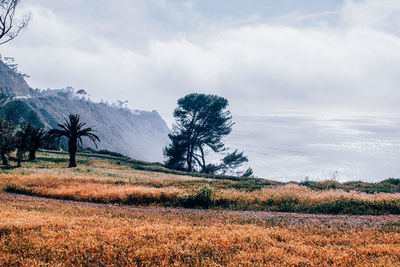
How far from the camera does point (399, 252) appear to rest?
22.3 ft

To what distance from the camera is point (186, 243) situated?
24.3 ft

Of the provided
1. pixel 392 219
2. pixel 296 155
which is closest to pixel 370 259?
pixel 392 219

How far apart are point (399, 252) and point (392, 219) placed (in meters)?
5.02

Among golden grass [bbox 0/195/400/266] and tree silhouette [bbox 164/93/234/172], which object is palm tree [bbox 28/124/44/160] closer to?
tree silhouette [bbox 164/93/234/172]

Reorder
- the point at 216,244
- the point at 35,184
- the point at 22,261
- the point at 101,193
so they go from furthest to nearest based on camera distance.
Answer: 1. the point at 35,184
2. the point at 101,193
3. the point at 216,244
4. the point at 22,261

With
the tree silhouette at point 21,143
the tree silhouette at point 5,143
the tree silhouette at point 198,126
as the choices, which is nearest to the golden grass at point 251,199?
the tree silhouette at point 21,143

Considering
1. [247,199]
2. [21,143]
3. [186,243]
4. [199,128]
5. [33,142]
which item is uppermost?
[199,128]

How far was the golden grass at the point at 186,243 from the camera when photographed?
630 centimetres

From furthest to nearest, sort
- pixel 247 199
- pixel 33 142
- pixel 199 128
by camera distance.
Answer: pixel 199 128
pixel 33 142
pixel 247 199

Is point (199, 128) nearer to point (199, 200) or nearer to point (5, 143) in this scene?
point (5, 143)

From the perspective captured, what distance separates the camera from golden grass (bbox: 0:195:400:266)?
6305 millimetres

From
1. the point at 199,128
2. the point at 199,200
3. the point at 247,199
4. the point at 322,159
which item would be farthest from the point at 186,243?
the point at 322,159

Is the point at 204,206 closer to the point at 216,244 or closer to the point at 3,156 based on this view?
the point at 216,244

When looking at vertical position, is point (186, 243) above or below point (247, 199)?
below
